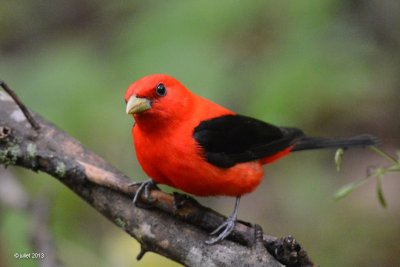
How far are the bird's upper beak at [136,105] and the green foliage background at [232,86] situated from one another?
62 cm

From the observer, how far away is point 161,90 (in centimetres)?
391

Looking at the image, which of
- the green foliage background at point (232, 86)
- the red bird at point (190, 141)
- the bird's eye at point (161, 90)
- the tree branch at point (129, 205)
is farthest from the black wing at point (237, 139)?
the tree branch at point (129, 205)

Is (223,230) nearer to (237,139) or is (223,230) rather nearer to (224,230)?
(224,230)

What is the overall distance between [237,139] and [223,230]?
90cm

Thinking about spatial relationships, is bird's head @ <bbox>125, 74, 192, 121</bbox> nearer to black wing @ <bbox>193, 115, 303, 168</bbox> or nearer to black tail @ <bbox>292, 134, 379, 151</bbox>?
black wing @ <bbox>193, 115, 303, 168</bbox>

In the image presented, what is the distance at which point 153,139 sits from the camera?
152 inches

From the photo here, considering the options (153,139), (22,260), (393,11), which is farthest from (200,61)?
(393,11)

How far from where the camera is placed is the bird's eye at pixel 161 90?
3.89 m

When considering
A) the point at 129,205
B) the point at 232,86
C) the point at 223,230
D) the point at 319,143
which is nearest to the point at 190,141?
the point at 129,205

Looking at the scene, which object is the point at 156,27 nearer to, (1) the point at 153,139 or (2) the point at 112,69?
(2) the point at 112,69

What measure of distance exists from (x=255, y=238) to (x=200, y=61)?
5.35 feet

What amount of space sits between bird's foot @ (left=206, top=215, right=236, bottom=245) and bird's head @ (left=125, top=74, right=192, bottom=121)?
0.76 meters

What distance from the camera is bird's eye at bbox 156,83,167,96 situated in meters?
3.89

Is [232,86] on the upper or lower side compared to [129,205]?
upper
